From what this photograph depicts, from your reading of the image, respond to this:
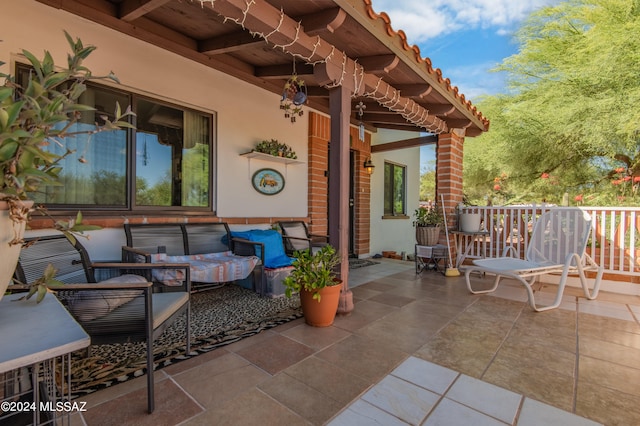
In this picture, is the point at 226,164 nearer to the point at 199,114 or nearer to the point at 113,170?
the point at 199,114

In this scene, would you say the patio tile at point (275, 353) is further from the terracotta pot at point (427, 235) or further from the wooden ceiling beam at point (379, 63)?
the terracotta pot at point (427, 235)

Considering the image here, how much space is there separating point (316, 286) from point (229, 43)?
8.31 ft

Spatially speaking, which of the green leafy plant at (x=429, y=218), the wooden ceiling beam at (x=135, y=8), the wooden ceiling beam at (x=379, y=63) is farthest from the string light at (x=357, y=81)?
the green leafy plant at (x=429, y=218)

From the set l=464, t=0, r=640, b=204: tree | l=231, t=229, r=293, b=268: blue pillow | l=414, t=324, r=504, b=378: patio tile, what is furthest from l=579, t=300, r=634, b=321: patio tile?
l=464, t=0, r=640, b=204: tree

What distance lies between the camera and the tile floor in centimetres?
144

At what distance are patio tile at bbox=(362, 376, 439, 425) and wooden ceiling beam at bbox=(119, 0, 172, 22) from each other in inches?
121

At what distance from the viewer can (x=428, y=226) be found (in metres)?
4.52

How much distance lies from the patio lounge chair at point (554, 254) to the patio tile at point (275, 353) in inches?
86.6

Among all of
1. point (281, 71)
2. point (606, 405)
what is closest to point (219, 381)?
point (606, 405)

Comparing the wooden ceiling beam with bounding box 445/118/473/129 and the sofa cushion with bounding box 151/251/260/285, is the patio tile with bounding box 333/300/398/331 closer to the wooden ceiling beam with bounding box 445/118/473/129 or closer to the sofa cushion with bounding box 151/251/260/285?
the sofa cushion with bounding box 151/251/260/285

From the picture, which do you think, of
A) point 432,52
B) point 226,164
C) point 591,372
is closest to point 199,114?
point 226,164

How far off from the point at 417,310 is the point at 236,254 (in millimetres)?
2030

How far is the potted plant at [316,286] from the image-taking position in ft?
7.96

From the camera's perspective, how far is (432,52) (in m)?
12.0
